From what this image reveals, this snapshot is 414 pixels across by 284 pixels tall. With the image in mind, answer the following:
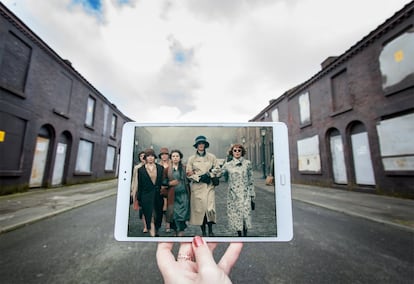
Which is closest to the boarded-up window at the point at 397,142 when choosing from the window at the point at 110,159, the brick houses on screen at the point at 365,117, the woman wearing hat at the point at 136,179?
the brick houses on screen at the point at 365,117

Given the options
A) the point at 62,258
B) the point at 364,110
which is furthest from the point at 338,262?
the point at 364,110

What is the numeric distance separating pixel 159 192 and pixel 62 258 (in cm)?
236

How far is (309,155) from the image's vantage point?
12.8 m

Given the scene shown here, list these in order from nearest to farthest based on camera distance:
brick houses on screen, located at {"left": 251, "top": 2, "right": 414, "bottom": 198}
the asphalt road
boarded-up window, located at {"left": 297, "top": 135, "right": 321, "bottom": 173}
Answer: the asphalt road → brick houses on screen, located at {"left": 251, "top": 2, "right": 414, "bottom": 198} → boarded-up window, located at {"left": 297, "top": 135, "right": 321, "bottom": 173}

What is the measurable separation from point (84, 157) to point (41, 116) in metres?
4.77

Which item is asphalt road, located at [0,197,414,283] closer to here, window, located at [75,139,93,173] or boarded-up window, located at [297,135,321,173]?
boarded-up window, located at [297,135,321,173]

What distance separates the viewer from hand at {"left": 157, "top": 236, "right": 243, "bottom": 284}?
1079mm

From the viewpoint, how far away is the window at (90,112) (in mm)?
13656

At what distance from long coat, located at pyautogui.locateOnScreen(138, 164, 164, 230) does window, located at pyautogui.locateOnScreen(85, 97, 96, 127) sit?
14384mm

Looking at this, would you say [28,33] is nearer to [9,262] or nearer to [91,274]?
[9,262]

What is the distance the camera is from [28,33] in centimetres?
843

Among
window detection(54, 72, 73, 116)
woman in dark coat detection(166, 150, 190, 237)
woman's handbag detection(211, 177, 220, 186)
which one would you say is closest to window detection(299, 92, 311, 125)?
woman's handbag detection(211, 177, 220, 186)

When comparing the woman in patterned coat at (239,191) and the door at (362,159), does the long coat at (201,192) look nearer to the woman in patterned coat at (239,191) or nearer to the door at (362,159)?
the woman in patterned coat at (239,191)

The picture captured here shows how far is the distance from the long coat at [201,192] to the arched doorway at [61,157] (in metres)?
12.4
